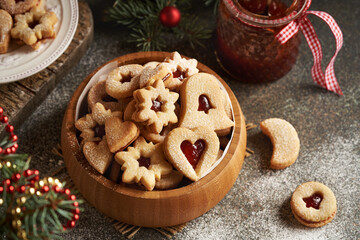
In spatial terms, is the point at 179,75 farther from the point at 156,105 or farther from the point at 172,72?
the point at 156,105

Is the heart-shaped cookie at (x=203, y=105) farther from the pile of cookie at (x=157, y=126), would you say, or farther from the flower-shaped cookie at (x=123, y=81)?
the flower-shaped cookie at (x=123, y=81)

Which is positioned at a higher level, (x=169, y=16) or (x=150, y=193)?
(x=169, y=16)

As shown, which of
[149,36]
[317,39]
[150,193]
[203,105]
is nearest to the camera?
[150,193]

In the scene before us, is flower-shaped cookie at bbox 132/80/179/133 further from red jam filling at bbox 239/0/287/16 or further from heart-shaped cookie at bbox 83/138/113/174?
red jam filling at bbox 239/0/287/16

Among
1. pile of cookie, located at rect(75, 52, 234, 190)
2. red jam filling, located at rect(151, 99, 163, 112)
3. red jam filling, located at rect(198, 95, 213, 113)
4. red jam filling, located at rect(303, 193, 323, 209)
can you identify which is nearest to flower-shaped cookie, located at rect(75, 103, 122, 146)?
pile of cookie, located at rect(75, 52, 234, 190)

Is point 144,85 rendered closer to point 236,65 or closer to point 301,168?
point 236,65

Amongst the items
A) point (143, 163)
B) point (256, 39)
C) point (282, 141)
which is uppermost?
point (256, 39)

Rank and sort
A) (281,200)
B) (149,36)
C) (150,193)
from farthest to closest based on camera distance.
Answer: (149,36) < (281,200) < (150,193)

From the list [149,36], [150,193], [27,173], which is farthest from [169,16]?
[27,173]
